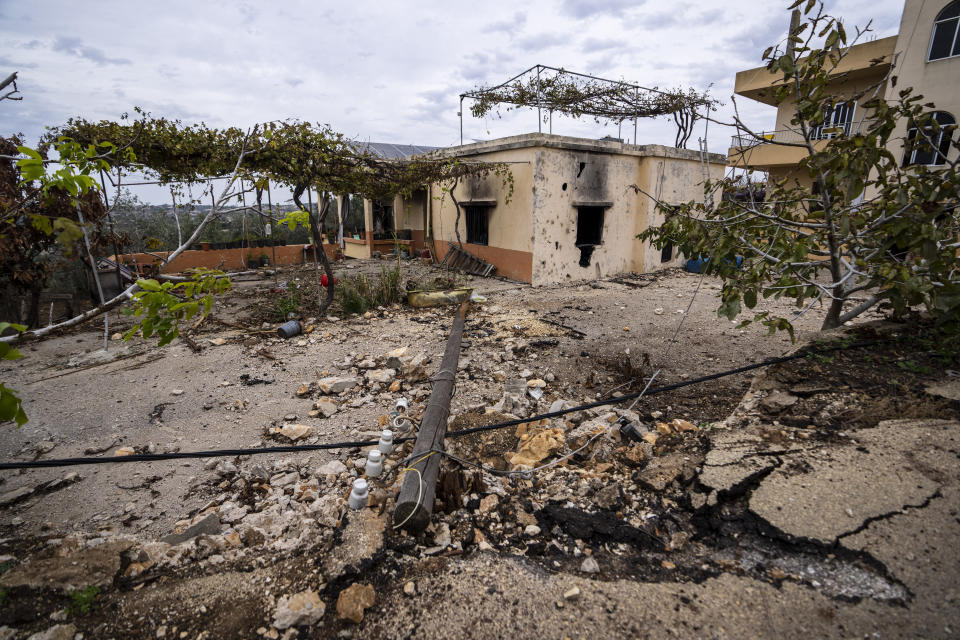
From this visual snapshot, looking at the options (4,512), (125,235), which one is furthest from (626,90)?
(4,512)

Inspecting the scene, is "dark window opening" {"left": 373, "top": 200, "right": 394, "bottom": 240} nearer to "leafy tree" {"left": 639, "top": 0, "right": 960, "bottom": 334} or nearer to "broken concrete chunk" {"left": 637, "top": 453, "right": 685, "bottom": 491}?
"leafy tree" {"left": 639, "top": 0, "right": 960, "bottom": 334}

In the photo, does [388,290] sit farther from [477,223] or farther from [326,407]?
[477,223]

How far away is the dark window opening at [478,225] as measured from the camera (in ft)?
37.3

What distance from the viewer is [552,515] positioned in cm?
268

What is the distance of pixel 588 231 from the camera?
11312 millimetres

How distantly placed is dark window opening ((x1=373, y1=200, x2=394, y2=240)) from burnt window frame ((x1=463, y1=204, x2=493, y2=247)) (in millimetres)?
4371

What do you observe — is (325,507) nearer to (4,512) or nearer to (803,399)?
(4,512)

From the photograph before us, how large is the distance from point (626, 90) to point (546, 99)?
221 centimetres

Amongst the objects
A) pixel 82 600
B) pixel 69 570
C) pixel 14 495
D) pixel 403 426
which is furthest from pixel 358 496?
pixel 14 495

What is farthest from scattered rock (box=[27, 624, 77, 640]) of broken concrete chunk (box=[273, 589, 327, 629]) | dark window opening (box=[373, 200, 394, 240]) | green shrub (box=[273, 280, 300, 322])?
dark window opening (box=[373, 200, 394, 240])

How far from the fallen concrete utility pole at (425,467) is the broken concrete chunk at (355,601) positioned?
44cm

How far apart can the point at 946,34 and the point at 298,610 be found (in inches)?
628

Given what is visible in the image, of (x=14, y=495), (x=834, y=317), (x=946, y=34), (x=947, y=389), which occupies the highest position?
(x=946, y=34)

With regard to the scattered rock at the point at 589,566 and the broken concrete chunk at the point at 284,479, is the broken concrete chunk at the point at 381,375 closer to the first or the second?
the broken concrete chunk at the point at 284,479
